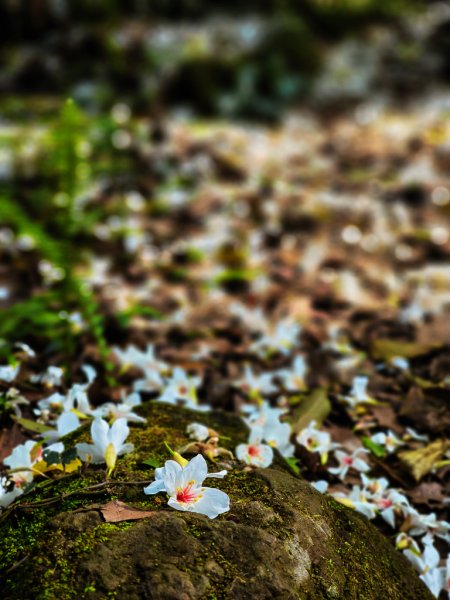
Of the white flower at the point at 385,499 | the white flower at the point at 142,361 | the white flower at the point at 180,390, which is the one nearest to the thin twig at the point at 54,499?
the white flower at the point at 180,390

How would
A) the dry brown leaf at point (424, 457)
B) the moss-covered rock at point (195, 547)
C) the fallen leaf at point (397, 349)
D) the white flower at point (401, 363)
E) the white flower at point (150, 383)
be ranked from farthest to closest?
the fallen leaf at point (397, 349) → the white flower at point (401, 363) → the white flower at point (150, 383) → the dry brown leaf at point (424, 457) → the moss-covered rock at point (195, 547)

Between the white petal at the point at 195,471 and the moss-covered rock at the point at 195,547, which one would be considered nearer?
the moss-covered rock at the point at 195,547

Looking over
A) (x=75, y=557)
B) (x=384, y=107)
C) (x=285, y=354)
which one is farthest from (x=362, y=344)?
(x=384, y=107)

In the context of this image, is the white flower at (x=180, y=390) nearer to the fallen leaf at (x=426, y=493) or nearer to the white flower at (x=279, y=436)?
the white flower at (x=279, y=436)

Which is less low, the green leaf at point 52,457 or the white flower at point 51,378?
the green leaf at point 52,457

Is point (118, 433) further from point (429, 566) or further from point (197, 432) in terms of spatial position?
point (429, 566)

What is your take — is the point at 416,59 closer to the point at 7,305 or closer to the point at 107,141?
the point at 107,141
